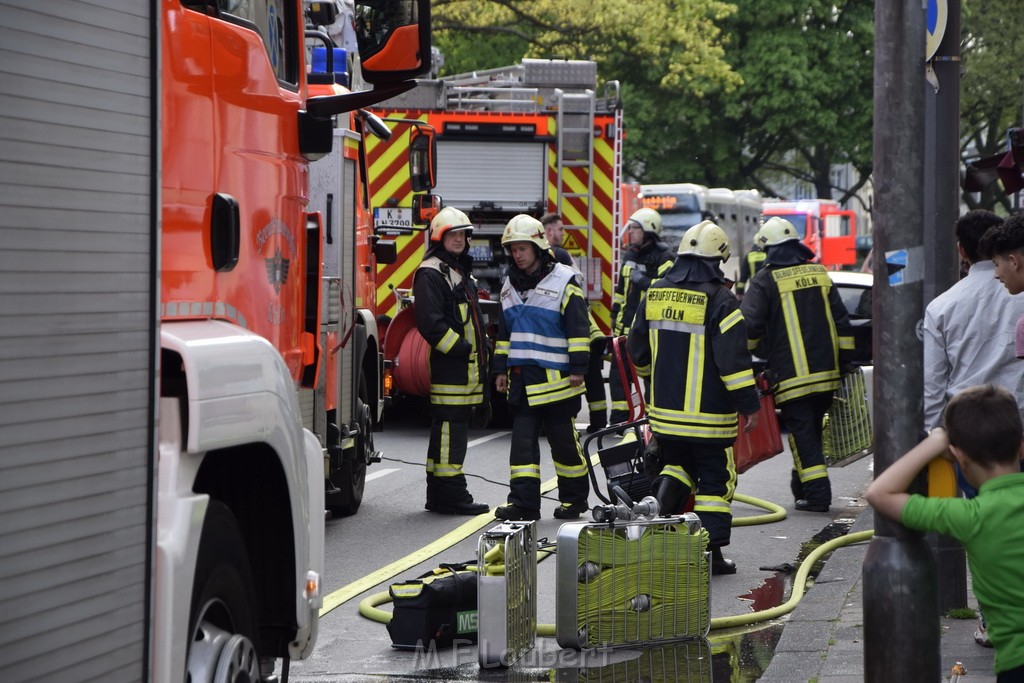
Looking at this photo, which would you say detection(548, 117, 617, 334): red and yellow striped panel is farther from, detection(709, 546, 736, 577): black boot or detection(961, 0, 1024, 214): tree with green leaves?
detection(961, 0, 1024, 214): tree with green leaves

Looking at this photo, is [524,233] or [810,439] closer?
[524,233]

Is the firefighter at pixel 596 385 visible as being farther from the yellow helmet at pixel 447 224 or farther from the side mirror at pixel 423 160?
the yellow helmet at pixel 447 224

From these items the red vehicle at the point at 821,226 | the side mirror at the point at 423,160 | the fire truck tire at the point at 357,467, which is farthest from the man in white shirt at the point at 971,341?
the red vehicle at the point at 821,226

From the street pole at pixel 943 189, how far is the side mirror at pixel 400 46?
2.58 metres

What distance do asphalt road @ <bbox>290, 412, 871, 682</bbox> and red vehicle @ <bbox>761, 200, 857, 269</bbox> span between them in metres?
28.1

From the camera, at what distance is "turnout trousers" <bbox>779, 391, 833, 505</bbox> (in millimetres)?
9523

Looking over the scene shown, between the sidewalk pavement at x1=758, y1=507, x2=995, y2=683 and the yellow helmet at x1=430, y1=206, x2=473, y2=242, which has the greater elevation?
the yellow helmet at x1=430, y1=206, x2=473, y2=242

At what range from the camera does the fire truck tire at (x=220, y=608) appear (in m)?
3.32

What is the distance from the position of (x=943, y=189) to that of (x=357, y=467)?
14.7 feet

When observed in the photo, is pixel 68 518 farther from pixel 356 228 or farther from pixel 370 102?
pixel 356 228

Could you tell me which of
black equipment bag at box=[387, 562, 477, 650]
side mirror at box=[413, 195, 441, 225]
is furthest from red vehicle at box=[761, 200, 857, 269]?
black equipment bag at box=[387, 562, 477, 650]

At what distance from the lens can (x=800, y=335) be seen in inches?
373

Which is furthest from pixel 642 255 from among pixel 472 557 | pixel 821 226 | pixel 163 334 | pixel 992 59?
pixel 821 226

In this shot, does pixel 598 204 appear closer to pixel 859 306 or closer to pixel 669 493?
pixel 859 306
